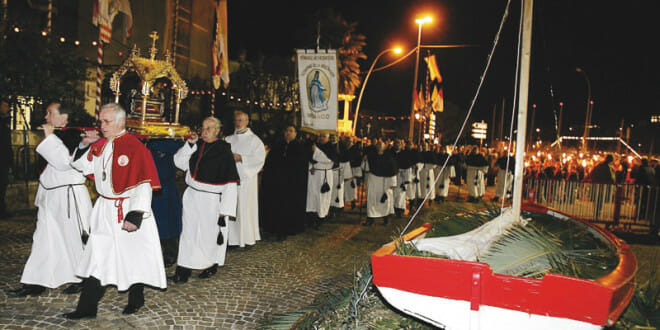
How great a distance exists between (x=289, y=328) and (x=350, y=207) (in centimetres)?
1017

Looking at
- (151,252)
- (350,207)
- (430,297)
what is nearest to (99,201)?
(151,252)

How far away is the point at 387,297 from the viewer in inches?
110

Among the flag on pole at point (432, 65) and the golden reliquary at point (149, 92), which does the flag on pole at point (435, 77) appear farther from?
the golden reliquary at point (149, 92)

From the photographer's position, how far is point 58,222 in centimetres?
498

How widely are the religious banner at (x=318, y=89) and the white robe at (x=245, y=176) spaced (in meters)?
1.39

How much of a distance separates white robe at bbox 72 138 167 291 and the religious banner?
4561 millimetres

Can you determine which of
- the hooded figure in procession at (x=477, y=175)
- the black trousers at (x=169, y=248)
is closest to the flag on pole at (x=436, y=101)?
the hooded figure in procession at (x=477, y=175)

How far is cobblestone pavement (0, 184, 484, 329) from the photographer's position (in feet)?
14.6

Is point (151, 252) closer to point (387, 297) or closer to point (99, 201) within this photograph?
point (99, 201)

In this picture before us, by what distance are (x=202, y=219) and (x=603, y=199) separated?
9.57m

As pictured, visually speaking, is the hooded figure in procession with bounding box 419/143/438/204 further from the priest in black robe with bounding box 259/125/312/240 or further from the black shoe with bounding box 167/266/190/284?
the black shoe with bounding box 167/266/190/284

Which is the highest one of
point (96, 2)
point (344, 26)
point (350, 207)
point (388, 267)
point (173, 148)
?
point (344, 26)

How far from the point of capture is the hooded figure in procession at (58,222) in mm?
4836

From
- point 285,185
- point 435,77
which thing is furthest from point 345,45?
point 285,185
